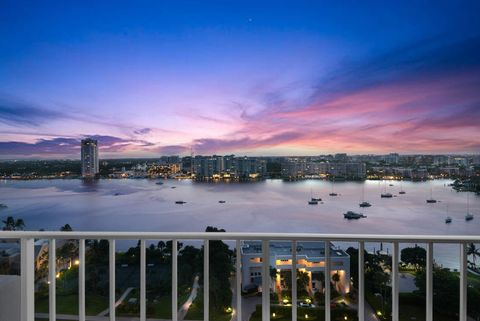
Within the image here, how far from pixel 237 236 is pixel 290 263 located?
58cm

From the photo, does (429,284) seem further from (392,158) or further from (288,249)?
(392,158)

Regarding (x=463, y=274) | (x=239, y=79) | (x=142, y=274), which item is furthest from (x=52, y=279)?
(x=239, y=79)

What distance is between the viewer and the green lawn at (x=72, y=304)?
5.46 ft

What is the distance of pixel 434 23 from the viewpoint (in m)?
3.76

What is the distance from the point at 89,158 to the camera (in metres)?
4.27

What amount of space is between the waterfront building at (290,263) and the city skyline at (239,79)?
2.65 m

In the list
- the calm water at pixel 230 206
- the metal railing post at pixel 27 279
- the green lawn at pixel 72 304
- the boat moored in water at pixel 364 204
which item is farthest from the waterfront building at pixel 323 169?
the metal railing post at pixel 27 279

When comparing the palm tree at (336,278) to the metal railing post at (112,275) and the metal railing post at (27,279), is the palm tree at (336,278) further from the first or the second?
the metal railing post at (27,279)

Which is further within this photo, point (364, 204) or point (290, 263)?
point (364, 204)

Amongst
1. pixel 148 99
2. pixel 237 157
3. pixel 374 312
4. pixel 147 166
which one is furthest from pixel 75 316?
pixel 148 99

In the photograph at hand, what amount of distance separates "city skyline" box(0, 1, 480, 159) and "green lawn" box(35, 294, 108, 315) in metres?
2.69

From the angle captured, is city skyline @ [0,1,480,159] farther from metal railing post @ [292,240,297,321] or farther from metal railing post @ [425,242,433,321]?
metal railing post @ [292,240,297,321]

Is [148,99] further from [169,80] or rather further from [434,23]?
[434,23]

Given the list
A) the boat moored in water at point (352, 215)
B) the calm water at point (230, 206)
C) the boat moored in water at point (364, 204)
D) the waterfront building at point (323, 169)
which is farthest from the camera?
the waterfront building at point (323, 169)
